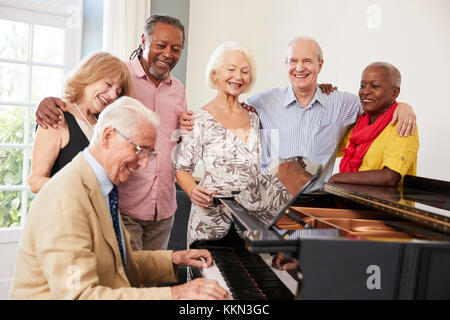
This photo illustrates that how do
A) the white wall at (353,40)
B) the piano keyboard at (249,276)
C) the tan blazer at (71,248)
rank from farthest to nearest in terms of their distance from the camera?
the white wall at (353,40), the piano keyboard at (249,276), the tan blazer at (71,248)

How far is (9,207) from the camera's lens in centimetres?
425

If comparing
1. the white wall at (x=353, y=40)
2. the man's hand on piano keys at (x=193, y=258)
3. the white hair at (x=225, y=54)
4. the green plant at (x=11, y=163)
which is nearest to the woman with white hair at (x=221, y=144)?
the white hair at (x=225, y=54)

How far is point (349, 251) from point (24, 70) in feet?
13.1

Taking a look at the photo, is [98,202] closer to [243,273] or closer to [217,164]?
[243,273]

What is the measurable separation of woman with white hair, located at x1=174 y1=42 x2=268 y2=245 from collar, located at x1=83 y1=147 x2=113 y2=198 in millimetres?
642

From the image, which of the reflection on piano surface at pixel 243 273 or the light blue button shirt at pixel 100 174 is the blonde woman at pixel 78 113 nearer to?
the light blue button shirt at pixel 100 174

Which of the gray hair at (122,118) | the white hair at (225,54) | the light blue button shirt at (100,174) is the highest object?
the white hair at (225,54)

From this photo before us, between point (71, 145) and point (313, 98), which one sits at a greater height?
point (313, 98)

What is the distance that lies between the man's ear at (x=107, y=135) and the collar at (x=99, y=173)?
2.6 inches

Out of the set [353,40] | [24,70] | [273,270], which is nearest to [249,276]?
[273,270]

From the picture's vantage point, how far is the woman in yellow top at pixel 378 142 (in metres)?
2.20

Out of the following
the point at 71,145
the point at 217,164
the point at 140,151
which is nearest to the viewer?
the point at 140,151

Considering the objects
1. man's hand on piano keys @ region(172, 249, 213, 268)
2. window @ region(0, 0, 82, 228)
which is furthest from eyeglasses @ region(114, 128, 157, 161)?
window @ region(0, 0, 82, 228)

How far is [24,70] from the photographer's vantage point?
4.29 m
